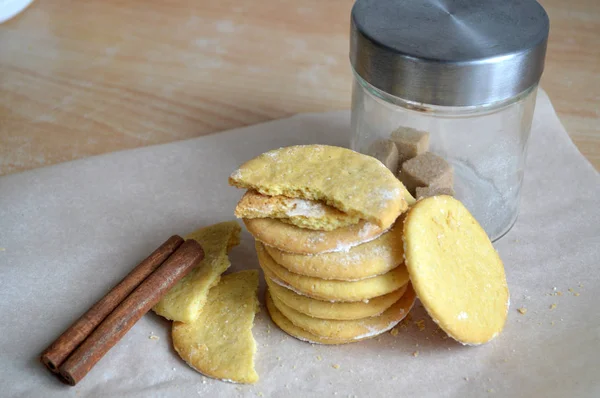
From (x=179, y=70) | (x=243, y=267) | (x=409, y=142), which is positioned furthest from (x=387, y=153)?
(x=179, y=70)

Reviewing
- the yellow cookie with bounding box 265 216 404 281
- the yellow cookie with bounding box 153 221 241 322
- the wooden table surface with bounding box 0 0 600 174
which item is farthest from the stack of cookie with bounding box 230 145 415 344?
the wooden table surface with bounding box 0 0 600 174

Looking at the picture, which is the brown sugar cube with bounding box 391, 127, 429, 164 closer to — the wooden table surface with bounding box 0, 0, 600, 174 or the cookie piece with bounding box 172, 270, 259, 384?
the cookie piece with bounding box 172, 270, 259, 384

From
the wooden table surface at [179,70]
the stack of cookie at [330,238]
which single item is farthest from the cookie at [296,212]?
the wooden table surface at [179,70]

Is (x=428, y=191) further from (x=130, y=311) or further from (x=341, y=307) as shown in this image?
(x=130, y=311)

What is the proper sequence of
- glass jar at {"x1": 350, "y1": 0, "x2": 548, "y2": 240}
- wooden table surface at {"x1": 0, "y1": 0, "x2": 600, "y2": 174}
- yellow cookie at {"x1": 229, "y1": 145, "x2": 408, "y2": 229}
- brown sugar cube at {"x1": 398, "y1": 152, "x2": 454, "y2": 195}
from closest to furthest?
1. yellow cookie at {"x1": 229, "y1": 145, "x2": 408, "y2": 229}
2. glass jar at {"x1": 350, "y1": 0, "x2": 548, "y2": 240}
3. brown sugar cube at {"x1": 398, "y1": 152, "x2": 454, "y2": 195}
4. wooden table surface at {"x1": 0, "y1": 0, "x2": 600, "y2": 174}

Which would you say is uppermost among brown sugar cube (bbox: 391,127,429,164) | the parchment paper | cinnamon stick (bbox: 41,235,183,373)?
brown sugar cube (bbox: 391,127,429,164)

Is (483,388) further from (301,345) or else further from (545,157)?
(545,157)

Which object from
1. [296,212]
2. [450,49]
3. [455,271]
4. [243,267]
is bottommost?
[243,267]
